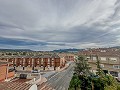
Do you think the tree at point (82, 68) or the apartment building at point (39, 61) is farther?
the apartment building at point (39, 61)

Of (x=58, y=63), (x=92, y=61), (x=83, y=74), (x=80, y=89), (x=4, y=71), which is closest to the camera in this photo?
(x=4, y=71)

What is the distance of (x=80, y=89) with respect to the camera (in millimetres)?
36312

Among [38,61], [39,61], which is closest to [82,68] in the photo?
[39,61]

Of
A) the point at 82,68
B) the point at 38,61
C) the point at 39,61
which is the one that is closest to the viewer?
the point at 82,68

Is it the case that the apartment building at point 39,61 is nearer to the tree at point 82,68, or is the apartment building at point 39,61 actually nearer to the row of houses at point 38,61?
the row of houses at point 38,61

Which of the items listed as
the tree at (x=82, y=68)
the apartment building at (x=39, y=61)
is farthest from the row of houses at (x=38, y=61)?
the tree at (x=82, y=68)

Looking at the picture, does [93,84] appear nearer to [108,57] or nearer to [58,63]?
[108,57]

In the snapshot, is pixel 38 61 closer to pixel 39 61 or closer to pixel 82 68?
pixel 39 61

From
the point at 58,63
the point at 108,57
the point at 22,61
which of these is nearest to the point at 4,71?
the point at 108,57

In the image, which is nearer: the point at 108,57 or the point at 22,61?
the point at 108,57

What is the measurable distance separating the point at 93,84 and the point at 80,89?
12.2 feet

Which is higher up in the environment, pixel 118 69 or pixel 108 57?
pixel 108 57

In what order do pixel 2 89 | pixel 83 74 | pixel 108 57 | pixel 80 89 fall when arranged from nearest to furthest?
pixel 2 89, pixel 80 89, pixel 83 74, pixel 108 57

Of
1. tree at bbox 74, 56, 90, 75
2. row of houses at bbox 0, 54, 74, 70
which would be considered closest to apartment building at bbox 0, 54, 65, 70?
row of houses at bbox 0, 54, 74, 70
